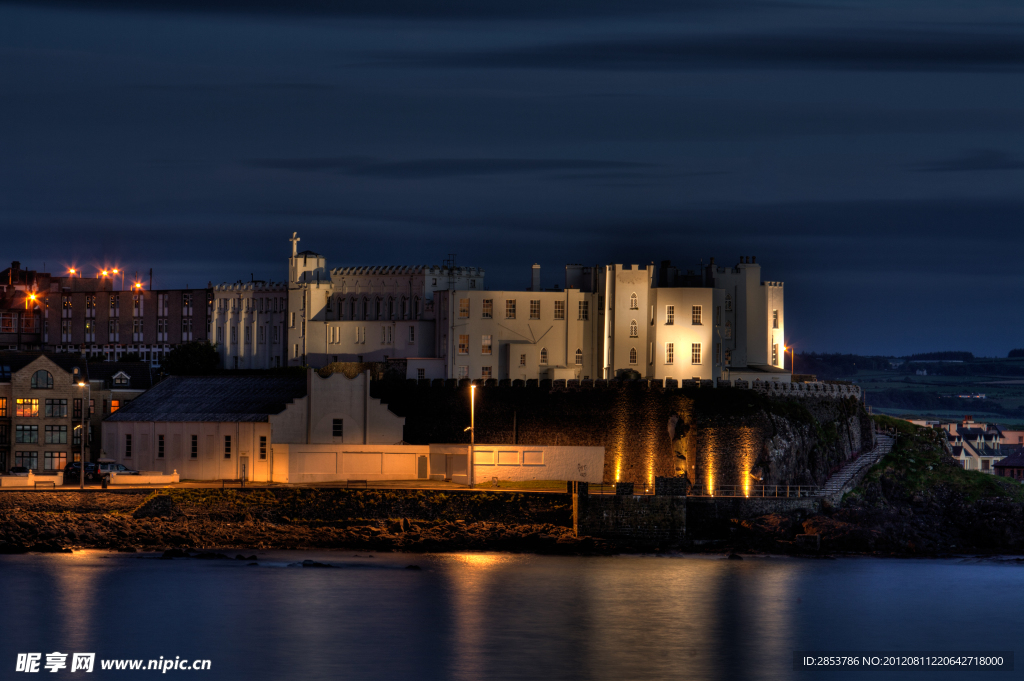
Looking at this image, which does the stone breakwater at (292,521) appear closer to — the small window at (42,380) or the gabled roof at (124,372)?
the small window at (42,380)

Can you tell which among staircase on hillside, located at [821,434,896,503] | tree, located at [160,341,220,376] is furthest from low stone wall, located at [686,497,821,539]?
tree, located at [160,341,220,376]

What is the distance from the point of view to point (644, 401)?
77.9 metres

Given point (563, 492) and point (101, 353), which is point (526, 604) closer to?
point (563, 492)

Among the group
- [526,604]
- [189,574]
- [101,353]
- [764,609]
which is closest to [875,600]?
[764,609]

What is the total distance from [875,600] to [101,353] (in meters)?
74.2

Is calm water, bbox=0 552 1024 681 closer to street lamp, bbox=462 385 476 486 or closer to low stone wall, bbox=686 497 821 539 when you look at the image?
low stone wall, bbox=686 497 821 539

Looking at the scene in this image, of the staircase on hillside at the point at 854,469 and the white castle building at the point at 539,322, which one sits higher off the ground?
the white castle building at the point at 539,322

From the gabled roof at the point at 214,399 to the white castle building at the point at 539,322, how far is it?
9227 millimetres

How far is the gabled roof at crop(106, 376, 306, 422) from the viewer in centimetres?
7825

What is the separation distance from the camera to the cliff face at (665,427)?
7519 centimetres

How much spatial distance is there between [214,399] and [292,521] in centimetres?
1249

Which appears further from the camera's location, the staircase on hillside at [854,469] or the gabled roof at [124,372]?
the gabled roof at [124,372]

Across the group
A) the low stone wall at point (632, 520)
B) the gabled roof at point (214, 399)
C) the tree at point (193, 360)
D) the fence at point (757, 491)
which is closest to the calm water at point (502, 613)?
the low stone wall at point (632, 520)

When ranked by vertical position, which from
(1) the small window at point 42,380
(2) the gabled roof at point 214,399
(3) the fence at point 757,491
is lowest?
(3) the fence at point 757,491
